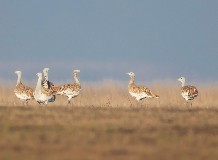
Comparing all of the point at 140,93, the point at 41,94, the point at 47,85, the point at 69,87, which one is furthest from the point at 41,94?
the point at 140,93

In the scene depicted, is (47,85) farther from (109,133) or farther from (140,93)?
(109,133)

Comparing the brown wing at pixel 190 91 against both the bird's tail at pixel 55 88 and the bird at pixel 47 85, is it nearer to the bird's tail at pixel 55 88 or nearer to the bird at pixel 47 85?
the bird's tail at pixel 55 88

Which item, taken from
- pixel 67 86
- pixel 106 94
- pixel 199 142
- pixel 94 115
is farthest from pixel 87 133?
pixel 106 94

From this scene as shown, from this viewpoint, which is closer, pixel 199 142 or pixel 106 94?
pixel 199 142

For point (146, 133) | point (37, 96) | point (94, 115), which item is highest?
point (37, 96)

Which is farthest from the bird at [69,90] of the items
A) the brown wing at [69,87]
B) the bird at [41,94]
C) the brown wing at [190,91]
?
the brown wing at [190,91]

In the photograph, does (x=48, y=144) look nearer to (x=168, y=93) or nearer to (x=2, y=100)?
(x=2, y=100)

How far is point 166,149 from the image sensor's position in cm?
1522

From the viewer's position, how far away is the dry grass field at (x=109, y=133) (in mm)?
14500

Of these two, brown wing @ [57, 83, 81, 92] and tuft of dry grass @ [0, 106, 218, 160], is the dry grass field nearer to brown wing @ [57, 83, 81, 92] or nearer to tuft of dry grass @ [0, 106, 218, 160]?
tuft of dry grass @ [0, 106, 218, 160]

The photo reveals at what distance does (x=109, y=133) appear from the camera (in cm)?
1731

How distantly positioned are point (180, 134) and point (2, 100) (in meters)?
11.8

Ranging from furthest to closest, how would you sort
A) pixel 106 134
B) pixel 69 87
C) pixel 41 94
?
pixel 69 87 → pixel 41 94 → pixel 106 134

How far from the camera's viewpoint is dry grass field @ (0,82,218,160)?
47.6 ft
